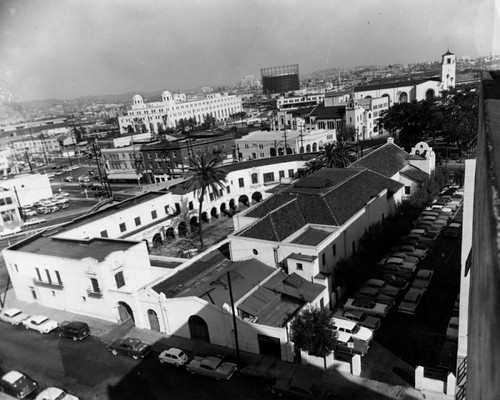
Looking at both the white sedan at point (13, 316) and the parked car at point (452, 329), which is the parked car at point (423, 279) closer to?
the parked car at point (452, 329)

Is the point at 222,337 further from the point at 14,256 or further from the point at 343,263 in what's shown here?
the point at 14,256

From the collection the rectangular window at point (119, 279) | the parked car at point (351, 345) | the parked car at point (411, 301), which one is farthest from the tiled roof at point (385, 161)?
the rectangular window at point (119, 279)

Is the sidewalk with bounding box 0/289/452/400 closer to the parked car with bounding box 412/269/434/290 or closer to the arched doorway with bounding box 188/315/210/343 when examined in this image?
the arched doorway with bounding box 188/315/210/343

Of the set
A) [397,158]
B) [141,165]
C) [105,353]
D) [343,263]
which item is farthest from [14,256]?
[141,165]

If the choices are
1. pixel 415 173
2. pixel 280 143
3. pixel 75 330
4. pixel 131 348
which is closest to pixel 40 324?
pixel 75 330

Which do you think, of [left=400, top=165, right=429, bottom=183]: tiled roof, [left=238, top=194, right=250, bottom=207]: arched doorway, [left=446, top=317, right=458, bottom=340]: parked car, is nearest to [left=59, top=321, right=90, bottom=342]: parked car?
[left=446, top=317, right=458, bottom=340]: parked car

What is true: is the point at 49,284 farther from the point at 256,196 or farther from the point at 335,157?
the point at 335,157
